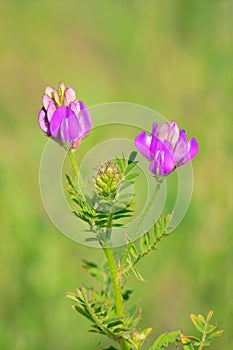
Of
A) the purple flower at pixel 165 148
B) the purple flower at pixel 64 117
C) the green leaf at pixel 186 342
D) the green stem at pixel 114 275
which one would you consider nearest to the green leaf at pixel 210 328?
the green leaf at pixel 186 342

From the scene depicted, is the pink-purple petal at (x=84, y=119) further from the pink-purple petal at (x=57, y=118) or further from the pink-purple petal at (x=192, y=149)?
the pink-purple petal at (x=192, y=149)

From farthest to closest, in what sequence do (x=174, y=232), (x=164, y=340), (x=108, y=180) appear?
(x=174, y=232)
(x=164, y=340)
(x=108, y=180)

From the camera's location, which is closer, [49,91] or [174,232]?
[49,91]

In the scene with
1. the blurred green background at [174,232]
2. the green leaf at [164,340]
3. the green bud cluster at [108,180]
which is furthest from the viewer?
the blurred green background at [174,232]

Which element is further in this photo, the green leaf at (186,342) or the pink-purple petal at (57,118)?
the green leaf at (186,342)

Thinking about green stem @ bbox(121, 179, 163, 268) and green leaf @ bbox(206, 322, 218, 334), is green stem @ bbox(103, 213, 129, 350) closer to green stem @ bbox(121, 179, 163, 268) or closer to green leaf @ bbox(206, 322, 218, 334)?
green stem @ bbox(121, 179, 163, 268)

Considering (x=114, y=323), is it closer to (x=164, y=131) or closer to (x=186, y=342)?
(x=186, y=342)

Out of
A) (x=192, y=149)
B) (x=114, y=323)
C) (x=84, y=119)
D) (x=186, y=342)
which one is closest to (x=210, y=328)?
(x=186, y=342)
